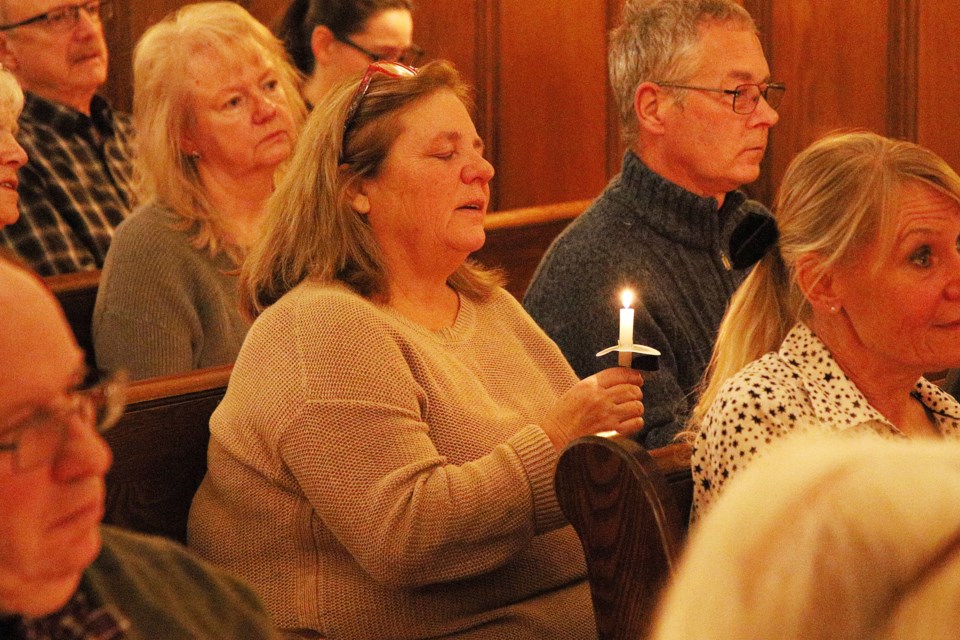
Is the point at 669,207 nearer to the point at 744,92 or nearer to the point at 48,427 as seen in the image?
the point at 744,92

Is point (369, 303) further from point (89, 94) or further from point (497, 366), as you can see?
point (89, 94)

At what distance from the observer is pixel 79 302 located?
337 cm

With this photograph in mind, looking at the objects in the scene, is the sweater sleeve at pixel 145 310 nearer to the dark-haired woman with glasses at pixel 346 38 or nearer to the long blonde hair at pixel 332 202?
the long blonde hair at pixel 332 202

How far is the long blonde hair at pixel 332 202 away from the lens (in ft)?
8.14

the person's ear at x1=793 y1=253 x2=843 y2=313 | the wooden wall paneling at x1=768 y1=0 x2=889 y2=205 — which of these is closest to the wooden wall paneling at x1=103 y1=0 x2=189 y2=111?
the wooden wall paneling at x1=768 y1=0 x2=889 y2=205

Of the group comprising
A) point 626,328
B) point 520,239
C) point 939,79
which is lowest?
point 520,239

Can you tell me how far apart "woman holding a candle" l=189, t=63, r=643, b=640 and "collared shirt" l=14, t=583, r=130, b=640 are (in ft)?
2.74

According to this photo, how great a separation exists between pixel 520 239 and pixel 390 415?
99.2 inches

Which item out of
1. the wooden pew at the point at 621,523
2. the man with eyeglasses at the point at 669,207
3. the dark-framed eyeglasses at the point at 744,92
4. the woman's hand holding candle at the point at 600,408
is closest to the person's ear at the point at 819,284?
the woman's hand holding candle at the point at 600,408

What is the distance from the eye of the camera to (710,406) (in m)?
2.29

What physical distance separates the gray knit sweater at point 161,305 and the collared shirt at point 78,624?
183cm

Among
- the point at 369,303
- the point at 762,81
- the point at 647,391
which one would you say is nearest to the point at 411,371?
the point at 369,303

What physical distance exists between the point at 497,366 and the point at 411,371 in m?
0.25

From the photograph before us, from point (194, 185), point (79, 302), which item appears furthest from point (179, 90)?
point (79, 302)
